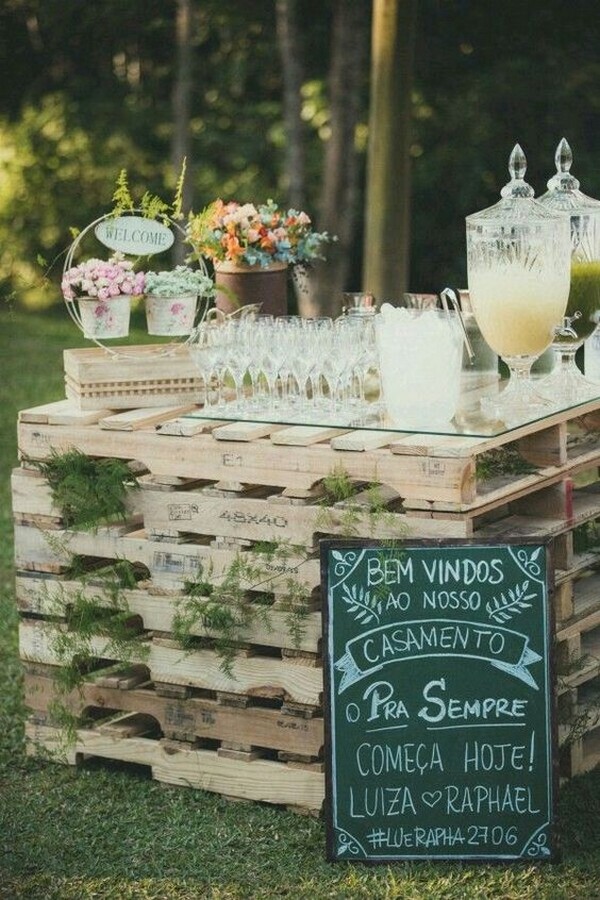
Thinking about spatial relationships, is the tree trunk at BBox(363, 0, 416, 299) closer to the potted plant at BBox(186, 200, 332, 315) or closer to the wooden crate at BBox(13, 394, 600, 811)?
the potted plant at BBox(186, 200, 332, 315)

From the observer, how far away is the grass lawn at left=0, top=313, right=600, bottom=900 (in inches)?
132

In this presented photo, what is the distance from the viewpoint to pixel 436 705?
347 centimetres

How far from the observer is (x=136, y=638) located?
3951 mm

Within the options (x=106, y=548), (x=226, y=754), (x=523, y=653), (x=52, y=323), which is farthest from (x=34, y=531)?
(x=52, y=323)

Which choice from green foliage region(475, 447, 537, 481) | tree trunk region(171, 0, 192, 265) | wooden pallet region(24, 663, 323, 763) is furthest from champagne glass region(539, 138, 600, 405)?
tree trunk region(171, 0, 192, 265)

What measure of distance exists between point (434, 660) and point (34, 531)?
124 centimetres

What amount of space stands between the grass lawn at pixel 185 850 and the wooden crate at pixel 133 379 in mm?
1037

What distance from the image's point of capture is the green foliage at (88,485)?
3.89 m

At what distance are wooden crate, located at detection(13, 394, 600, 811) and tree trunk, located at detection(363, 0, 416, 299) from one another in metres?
3.75

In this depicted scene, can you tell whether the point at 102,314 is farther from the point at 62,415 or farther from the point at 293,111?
the point at 293,111

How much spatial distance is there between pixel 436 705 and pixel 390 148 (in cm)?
472

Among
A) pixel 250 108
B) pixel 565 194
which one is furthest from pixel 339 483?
pixel 250 108

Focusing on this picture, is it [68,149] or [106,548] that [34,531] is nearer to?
[106,548]

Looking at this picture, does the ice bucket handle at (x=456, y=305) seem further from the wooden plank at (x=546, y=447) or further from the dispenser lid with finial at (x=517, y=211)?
the wooden plank at (x=546, y=447)
